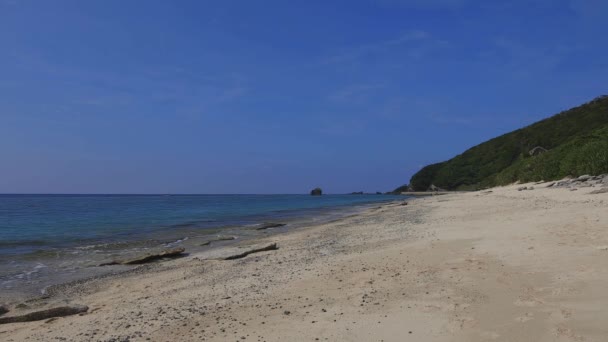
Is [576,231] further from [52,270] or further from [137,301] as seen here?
[52,270]

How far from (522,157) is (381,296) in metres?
79.1

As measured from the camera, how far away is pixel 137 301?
9555 mm

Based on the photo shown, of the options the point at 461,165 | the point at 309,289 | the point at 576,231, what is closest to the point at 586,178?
the point at 576,231

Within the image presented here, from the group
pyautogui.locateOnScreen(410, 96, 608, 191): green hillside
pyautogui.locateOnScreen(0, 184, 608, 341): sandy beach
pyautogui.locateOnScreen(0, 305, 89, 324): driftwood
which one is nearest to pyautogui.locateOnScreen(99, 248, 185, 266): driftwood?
pyautogui.locateOnScreen(0, 184, 608, 341): sandy beach

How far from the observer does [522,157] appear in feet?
254

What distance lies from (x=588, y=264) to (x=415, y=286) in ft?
9.93

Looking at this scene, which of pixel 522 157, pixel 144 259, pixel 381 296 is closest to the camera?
pixel 381 296

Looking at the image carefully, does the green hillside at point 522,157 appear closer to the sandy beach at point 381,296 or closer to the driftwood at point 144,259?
the sandy beach at point 381,296

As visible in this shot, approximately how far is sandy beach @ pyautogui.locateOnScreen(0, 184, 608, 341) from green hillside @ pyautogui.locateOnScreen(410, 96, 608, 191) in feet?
107

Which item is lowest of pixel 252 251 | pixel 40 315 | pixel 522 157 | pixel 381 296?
pixel 40 315

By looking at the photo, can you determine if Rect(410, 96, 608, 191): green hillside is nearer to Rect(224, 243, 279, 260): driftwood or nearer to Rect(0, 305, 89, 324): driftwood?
Rect(224, 243, 279, 260): driftwood

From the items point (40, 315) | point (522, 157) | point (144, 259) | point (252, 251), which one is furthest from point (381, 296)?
point (522, 157)

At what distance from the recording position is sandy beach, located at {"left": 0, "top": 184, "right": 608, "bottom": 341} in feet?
19.6

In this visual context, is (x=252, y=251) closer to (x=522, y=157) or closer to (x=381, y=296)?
(x=381, y=296)
